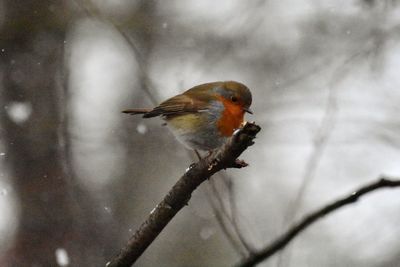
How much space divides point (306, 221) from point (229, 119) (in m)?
1.84

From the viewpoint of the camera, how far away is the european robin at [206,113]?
3365mm

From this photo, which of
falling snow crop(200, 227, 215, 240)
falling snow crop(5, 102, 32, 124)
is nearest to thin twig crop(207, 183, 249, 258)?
falling snow crop(200, 227, 215, 240)

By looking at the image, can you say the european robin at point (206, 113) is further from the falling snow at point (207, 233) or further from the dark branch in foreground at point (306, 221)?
the falling snow at point (207, 233)

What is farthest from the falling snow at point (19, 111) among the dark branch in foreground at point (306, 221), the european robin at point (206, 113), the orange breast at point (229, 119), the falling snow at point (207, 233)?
the dark branch in foreground at point (306, 221)

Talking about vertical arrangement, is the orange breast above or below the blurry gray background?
above

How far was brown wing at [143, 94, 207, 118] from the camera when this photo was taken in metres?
3.47

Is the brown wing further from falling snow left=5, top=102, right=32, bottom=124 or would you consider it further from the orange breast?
falling snow left=5, top=102, right=32, bottom=124

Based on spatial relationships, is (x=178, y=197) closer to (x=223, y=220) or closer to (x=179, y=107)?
(x=223, y=220)

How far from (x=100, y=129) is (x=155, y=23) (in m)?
1.29

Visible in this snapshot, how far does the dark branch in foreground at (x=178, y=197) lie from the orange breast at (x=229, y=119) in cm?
91

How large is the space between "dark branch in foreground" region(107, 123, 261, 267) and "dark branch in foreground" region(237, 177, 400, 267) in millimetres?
624

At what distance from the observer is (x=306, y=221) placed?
5.14 ft

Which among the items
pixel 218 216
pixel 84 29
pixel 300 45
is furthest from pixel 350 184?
pixel 218 216

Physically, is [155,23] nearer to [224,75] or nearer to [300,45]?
[224,75]
